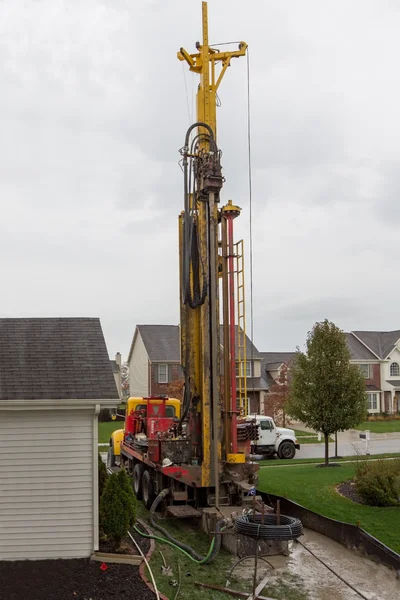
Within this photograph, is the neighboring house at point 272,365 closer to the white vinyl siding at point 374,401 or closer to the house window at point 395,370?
the white vinyl siding at point 374,401

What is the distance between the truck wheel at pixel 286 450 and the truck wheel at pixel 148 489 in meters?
11.9

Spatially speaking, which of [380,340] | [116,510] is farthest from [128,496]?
[380,340]

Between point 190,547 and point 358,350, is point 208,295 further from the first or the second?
point 358,350

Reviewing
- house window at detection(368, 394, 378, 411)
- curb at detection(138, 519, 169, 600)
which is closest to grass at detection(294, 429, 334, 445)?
house window at detection(368, 394, 378, 411)

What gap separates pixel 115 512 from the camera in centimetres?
1138

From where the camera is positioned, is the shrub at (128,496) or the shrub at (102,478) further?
the shrub at (102,478)

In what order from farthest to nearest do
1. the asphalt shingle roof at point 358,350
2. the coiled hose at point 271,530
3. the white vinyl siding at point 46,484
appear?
the asphalt shingle roof at point 358,350 < the white vinyl siding at point 46,484 < the coiled hose at point 271,530

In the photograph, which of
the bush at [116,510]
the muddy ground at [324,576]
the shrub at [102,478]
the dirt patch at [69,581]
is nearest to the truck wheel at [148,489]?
the shrub at [102,478]

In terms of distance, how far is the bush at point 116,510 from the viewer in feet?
37.0

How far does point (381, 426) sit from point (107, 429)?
59.1 ft

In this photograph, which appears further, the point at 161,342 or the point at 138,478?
the point at 161,342

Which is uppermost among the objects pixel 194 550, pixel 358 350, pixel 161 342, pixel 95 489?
pixel 161 342

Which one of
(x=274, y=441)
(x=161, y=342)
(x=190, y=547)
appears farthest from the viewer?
(x=161, y=342)

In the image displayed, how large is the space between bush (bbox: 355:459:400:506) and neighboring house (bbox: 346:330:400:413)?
124ft
